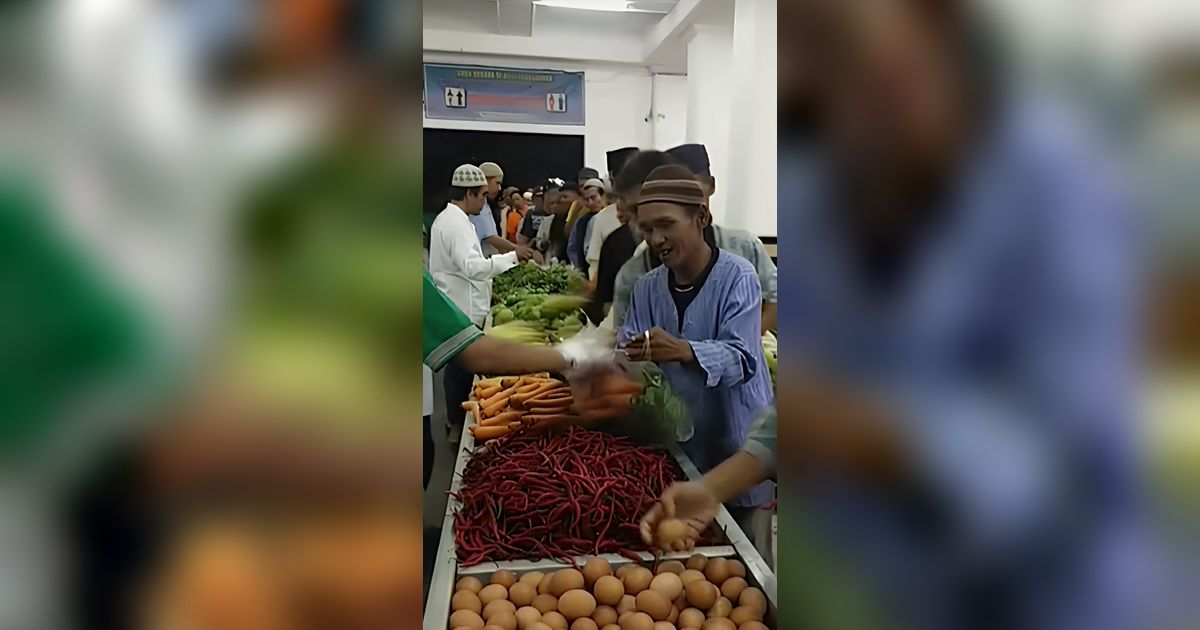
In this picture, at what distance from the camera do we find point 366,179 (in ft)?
2.07

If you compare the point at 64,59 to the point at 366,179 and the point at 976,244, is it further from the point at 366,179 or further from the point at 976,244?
the point at 976,244

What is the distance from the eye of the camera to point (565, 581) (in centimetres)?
85

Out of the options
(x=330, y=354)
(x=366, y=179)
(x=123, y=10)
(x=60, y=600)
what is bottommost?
(x=60, y=600)

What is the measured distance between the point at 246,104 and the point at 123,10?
0.34 ft

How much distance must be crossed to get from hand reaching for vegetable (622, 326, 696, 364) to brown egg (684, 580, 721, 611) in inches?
9.5

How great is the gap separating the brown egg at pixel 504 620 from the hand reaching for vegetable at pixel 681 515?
6.3 inches

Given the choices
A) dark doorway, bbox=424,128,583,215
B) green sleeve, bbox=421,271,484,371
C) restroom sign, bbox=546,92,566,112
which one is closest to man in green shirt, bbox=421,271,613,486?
green sleeve, bbox=421,271,484,371

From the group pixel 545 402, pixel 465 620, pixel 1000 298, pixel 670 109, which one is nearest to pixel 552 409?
pixel 545 402

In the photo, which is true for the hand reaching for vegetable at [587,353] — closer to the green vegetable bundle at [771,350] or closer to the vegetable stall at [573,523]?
the vegetable stall at [573,523]

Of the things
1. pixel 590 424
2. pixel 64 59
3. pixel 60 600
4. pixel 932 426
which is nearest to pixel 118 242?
pixel 64 59

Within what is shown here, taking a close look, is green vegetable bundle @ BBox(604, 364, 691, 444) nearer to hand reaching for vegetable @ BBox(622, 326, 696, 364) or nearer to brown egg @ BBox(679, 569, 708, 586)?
hand reaching for vegetable @ BBox(622, 326, 696, 364)

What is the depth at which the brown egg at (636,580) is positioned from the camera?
33.2 inches

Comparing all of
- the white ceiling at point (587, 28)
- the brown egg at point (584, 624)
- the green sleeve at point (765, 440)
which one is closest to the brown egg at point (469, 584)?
the brown egg at point (584, 624)

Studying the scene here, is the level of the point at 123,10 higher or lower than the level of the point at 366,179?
higher
